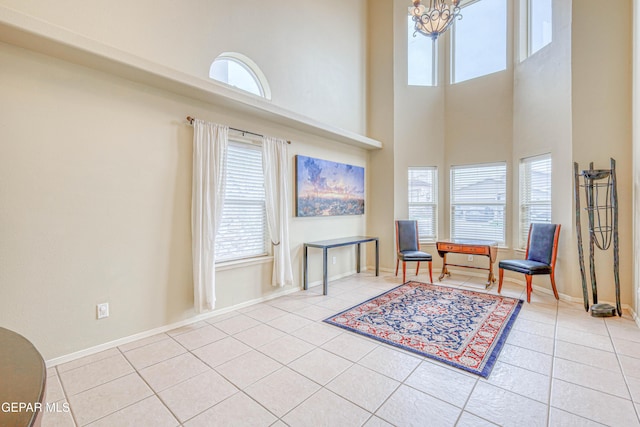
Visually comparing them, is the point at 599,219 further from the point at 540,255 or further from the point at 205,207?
the point at 205,207

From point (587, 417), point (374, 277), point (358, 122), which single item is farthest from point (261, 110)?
point (587, 417)

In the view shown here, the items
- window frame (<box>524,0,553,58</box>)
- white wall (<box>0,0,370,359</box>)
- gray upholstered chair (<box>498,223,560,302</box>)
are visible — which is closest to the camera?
white wall (<box>0,0,370,359</box>)

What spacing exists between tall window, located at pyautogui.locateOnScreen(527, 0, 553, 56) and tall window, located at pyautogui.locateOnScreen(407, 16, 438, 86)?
1552 mm

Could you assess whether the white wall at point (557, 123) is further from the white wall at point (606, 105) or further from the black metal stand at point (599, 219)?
the black metal stand at point (599, 219)

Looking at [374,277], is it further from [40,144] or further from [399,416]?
[40,144]

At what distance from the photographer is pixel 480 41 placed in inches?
215

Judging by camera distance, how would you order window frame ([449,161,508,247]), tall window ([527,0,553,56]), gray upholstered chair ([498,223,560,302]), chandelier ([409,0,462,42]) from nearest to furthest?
chandelier ([409,0,462,42])
gray upholstered chair ([498,223,560,302])
tall window ([527,0,553,56])
window frame ([449,161,508,247])

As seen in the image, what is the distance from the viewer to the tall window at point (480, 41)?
5.23m

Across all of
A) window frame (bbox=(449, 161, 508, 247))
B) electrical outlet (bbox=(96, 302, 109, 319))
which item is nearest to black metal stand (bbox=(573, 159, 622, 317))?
window frame (bbox=(449, 161, 508, 247))

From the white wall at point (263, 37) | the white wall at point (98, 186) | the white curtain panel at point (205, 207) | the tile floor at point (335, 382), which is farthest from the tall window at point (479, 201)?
the white curtain panel at point (205, 207)

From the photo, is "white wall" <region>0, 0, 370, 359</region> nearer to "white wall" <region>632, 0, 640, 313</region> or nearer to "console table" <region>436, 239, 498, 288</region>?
"console table" <region>436, 239, 498, 288</region>

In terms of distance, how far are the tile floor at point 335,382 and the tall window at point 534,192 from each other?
193 centimetres

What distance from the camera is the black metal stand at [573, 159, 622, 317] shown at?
3291mm

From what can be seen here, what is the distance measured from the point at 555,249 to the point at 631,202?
0.94 metres
